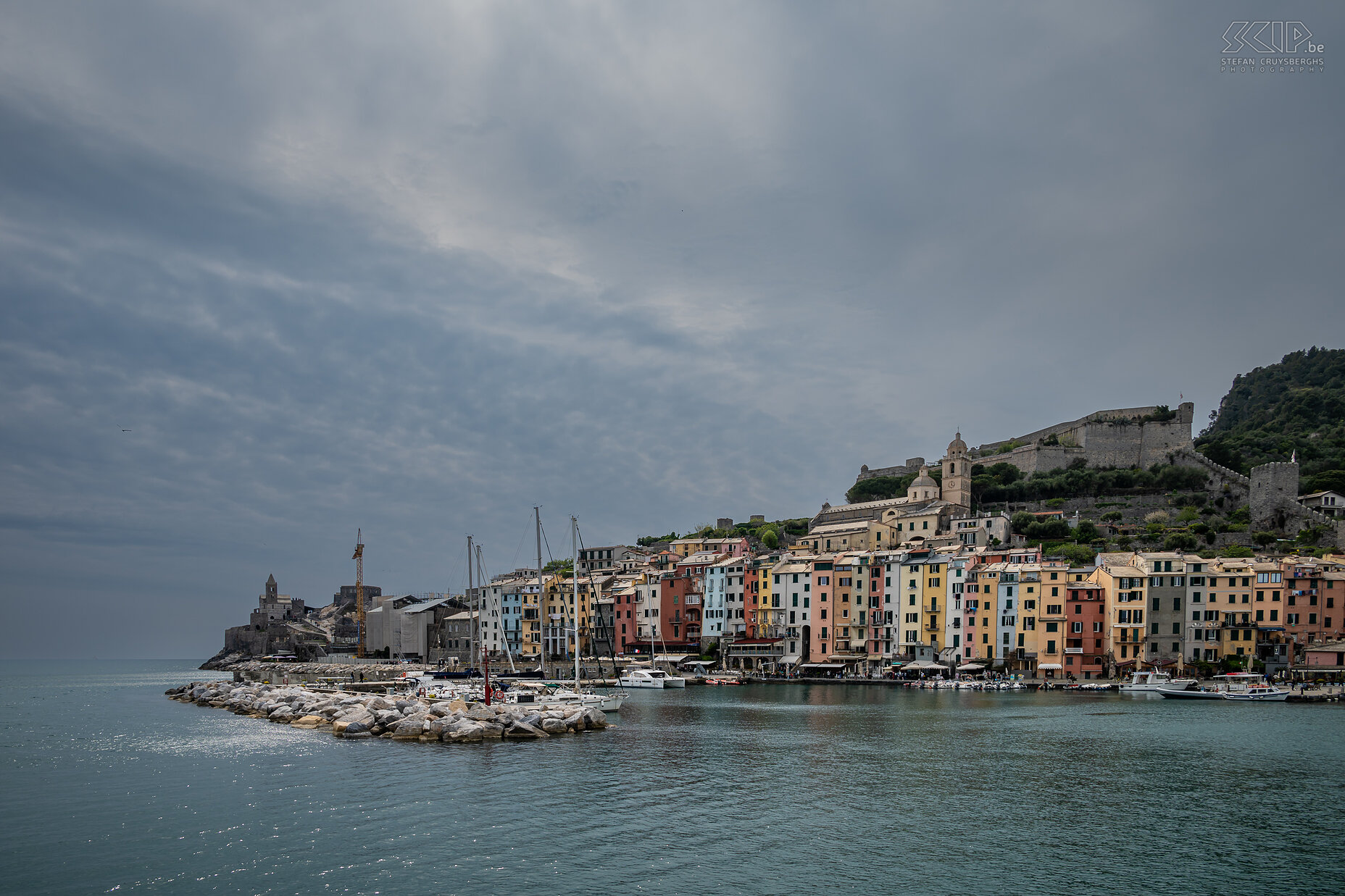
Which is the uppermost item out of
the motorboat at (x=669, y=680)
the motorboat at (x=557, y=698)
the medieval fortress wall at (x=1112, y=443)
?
the medieval fortress wall at (x=1112, y=443)

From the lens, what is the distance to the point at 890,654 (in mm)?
87625

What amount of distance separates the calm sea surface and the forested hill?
82.8 metres

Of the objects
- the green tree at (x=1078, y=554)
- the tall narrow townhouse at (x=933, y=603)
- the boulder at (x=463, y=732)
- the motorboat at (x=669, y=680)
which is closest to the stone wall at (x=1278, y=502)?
the green tree at (x=1078, y=554)

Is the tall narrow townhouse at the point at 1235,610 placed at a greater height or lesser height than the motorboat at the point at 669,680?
greater

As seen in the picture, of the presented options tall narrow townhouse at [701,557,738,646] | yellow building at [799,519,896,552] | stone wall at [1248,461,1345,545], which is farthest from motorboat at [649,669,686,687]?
stone wall at [1248,461,1345,545]

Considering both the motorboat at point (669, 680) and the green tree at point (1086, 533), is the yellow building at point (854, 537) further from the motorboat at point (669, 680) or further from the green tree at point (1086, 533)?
the motorboat at point (669, 680)

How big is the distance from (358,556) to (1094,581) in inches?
4719

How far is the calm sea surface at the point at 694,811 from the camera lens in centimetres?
2066

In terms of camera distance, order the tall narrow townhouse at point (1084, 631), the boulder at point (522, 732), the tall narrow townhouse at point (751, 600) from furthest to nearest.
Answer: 1. the tall narrow townhouse at point (751, 600)
2. the tall narrow townhouse at point (1084, 631)
3. the boulder at point (522, 732)

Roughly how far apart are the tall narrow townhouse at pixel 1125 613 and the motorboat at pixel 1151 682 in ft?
7.10

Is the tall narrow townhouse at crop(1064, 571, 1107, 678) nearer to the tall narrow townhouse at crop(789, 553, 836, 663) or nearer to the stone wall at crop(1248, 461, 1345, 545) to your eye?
the tall narrow townhouse at crop(789, 553, 836, 663)

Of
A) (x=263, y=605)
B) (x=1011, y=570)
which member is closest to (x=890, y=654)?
(x=1011, y=570)

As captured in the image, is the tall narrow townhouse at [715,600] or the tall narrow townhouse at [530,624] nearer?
the tall narrow townhouse at [715,600]

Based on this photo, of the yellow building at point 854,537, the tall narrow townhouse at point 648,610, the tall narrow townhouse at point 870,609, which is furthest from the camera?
the yellow building at point 854,537
